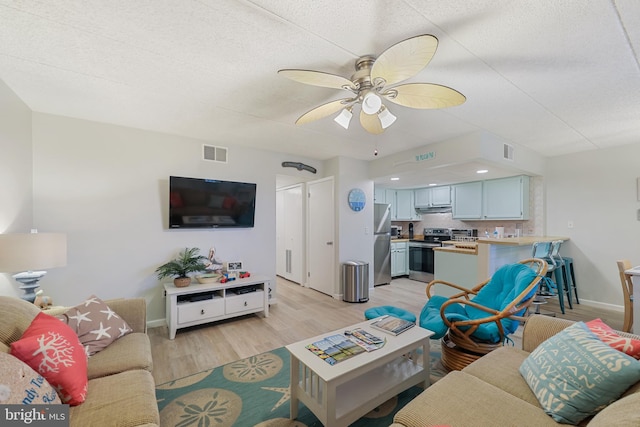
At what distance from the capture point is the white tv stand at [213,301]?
9.87 feet

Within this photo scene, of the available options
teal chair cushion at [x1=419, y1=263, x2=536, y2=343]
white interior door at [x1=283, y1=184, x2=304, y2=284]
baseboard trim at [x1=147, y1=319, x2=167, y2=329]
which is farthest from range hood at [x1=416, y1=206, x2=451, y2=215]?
baseboard trim at [x1=147, y1=319, x2=167, y2=329]

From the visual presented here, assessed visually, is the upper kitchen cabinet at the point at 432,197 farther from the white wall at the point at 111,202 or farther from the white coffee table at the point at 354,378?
the white wall at the point at 111,202

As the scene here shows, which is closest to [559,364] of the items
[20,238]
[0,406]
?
[0,406]

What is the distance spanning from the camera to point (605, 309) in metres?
3.89

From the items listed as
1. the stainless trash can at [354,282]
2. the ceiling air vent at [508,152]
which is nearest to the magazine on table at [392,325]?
the stainless trash can at [354,282]

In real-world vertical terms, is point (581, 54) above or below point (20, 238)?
above

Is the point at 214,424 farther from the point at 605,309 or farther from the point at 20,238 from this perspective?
the point at 605,309

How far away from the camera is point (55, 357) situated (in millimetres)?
1281

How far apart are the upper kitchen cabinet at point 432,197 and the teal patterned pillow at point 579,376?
4.78m

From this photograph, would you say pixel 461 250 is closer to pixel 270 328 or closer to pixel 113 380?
pixel 270 328

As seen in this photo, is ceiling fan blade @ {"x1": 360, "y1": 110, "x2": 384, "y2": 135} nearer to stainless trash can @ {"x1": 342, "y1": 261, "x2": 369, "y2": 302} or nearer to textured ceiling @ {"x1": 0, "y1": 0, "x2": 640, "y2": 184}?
textured ceiling @ {"x1": 0, "y1": 0, "x2": 640, "y2": 184}

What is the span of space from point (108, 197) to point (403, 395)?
3546mm

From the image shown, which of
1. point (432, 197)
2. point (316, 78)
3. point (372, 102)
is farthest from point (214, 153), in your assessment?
point (432, 197)

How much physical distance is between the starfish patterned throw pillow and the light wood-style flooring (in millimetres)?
610
